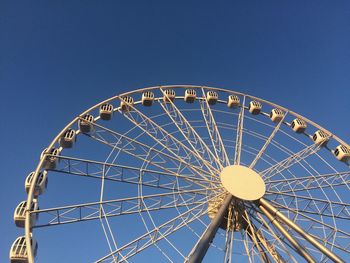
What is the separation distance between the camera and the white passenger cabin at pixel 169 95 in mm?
24458

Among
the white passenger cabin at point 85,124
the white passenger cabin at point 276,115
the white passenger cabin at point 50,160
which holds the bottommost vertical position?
the white passenger cabin at point 50,160

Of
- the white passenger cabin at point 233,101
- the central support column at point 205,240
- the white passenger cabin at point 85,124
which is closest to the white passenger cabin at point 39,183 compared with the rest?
the white passenger cabin at point 85,124

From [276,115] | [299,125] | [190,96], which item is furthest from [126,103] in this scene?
[299,125]

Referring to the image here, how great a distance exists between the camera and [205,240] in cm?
1472

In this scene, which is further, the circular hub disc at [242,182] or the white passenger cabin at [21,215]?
the circular hub disc at [242,182]

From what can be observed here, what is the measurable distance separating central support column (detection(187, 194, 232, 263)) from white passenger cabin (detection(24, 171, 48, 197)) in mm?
7033

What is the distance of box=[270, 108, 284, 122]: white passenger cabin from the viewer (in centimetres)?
2506

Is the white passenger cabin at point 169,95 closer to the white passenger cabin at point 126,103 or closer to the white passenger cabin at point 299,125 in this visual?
the white passenger cabin at point 126,103

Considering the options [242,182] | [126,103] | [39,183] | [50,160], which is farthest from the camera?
[126,103]

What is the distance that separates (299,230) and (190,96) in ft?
37.6

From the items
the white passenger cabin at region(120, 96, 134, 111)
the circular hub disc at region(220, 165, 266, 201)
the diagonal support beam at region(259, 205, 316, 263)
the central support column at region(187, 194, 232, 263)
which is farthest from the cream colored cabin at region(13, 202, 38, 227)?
the diagonal support beam at region(259, 205, 316, 263)

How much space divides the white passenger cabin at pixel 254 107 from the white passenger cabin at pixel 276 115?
3.09 ft

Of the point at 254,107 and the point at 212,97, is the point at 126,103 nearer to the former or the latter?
the point at 212,97

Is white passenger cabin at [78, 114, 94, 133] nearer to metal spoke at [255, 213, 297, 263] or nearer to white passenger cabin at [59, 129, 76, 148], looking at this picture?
white passenger cabin at [59, 129, 76, 148]
